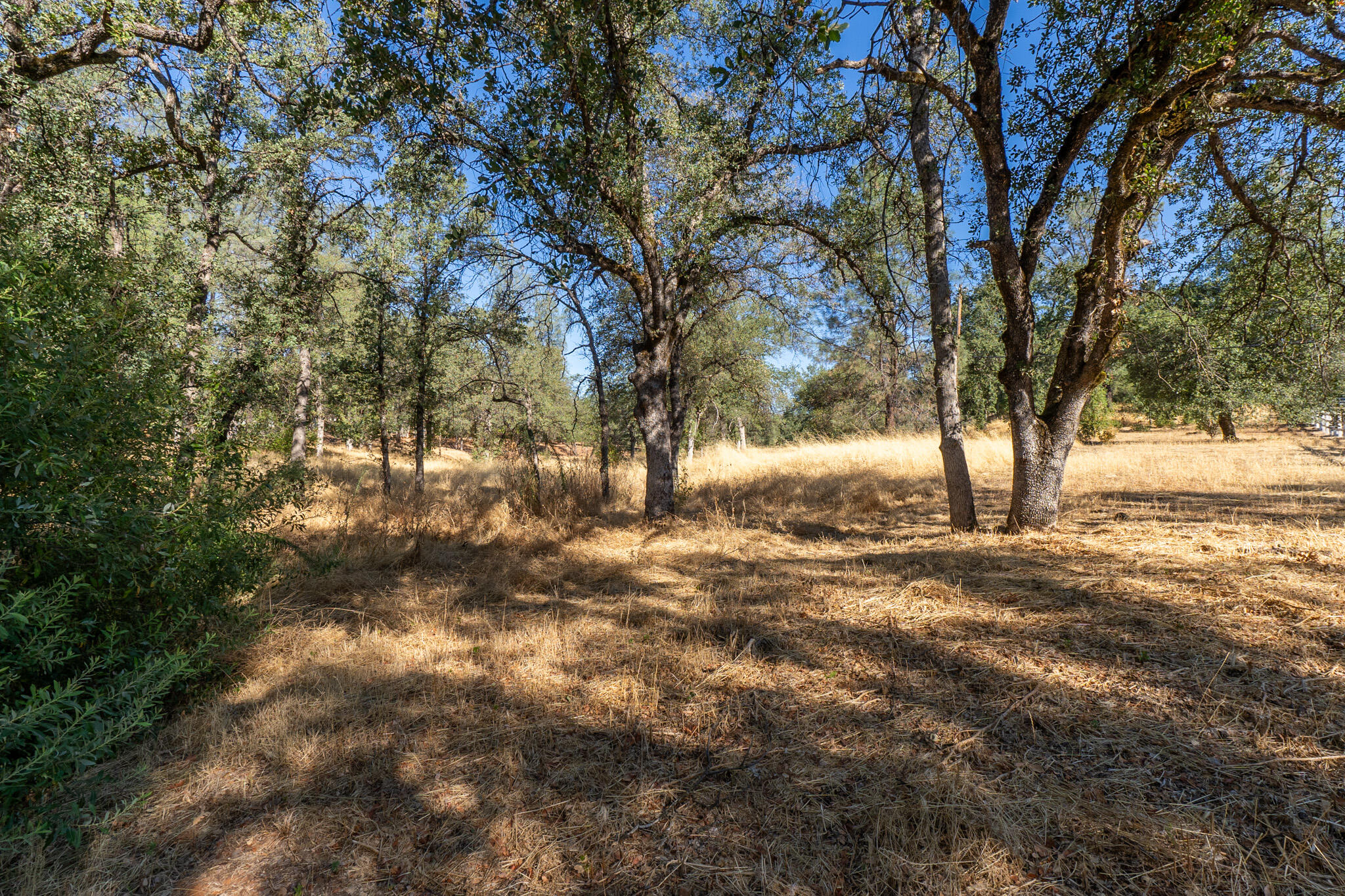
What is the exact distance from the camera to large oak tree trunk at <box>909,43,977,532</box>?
240 inches

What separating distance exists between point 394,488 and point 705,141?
11.2m

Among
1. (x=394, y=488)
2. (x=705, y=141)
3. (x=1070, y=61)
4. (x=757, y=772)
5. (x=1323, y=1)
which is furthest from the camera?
(x=394, y=488)

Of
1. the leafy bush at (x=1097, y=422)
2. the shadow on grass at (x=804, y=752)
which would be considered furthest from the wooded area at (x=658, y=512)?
the leafy bush at (x=1097, y=422)

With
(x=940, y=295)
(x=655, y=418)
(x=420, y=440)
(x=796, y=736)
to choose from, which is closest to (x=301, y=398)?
(x=420, y=440)

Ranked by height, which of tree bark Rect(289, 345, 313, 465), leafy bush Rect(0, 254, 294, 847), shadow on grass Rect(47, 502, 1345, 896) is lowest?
shadow on grass Rect(47, 502, 1345, 896)

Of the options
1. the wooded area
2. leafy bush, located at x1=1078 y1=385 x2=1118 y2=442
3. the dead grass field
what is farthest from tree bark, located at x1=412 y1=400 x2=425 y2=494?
leafy bush, located at x1=1078 y1=385 x2=1118 y2=442

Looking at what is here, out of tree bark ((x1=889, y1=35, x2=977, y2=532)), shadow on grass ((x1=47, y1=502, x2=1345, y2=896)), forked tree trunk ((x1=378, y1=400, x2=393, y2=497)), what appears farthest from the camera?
forked tree trunk ((x1=378, y1=400, x2=393, y2=497))

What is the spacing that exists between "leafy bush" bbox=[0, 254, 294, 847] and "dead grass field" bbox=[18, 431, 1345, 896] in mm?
406

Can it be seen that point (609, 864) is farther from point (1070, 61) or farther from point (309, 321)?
point (309, 321)

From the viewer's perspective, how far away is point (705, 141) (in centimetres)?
668

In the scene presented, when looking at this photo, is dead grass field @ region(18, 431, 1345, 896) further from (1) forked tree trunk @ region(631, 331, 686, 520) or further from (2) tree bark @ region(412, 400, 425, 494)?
(2) tree bark @ region(412, 400, 425, 494)

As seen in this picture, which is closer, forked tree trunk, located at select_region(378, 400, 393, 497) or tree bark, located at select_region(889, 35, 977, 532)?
tree bark, located at select_region(889, 35, 977, 532)

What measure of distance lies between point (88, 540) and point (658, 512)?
21.0 feet

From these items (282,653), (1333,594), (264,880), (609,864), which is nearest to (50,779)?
(264,880)
